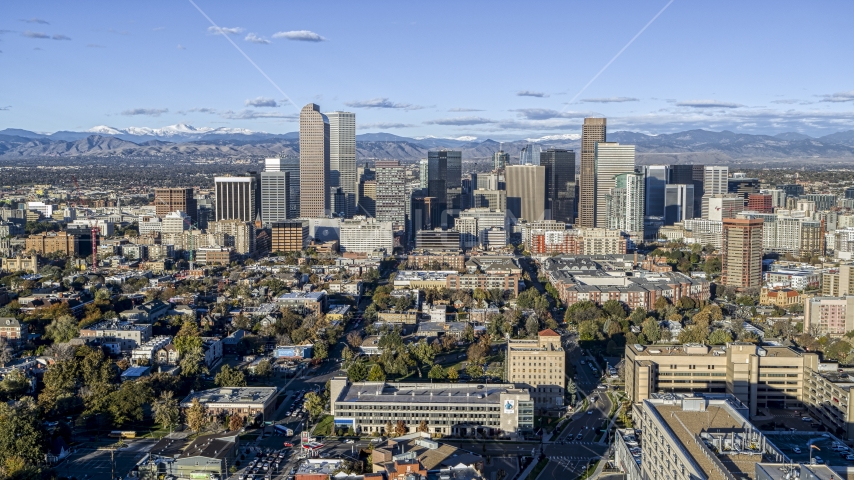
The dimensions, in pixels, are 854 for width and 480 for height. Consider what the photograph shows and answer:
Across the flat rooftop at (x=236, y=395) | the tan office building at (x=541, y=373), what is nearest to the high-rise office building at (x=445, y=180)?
the tan office building at (x=541, y=373)

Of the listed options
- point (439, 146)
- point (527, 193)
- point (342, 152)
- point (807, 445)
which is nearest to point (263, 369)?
point (807, 445)

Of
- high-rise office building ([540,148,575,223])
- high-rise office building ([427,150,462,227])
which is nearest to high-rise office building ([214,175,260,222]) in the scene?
high-rise office building ([427,150,462,227])

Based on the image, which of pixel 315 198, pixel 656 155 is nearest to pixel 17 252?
pixel 315 198

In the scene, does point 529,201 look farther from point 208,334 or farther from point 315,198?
point 208,334

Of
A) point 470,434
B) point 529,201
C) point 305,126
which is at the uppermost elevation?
point 305,126

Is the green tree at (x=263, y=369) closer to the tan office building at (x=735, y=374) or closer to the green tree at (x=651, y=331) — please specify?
the tan office building at (x=735, y=374)

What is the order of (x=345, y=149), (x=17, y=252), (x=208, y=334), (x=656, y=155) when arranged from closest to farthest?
(x=208, y=334), (x=17, y=252), (x=345, y=149), (x=656, y=155)

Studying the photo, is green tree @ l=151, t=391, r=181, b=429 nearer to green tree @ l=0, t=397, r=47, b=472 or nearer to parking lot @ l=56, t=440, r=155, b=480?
parking lot @ l=56, t=440, r=155, b=480
